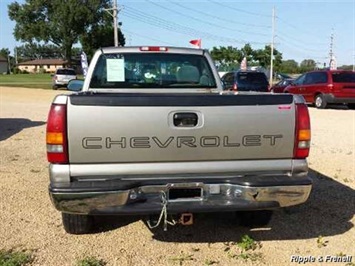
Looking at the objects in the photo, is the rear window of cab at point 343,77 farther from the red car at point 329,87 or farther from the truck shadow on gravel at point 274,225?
the truck shadow on gravel at point 274,225

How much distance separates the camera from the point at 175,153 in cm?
378

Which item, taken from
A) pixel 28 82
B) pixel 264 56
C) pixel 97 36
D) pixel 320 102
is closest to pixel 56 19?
pixel 97 36

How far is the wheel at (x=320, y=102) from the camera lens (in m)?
19.1

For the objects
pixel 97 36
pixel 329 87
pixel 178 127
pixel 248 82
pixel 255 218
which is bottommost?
pixel 255 218

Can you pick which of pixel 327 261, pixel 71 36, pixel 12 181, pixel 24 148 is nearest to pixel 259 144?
pixel 327 261

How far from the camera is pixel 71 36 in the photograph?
63906mm

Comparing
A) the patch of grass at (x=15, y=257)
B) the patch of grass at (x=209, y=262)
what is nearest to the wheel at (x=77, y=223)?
the patch of grass at (x=15, y=257)

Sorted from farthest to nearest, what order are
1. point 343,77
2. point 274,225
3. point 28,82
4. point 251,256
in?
point 28,82 < point 343,77 < point 274,225 < point 251,256

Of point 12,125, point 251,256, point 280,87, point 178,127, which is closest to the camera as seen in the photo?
point 178,127

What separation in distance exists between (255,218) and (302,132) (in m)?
1.28

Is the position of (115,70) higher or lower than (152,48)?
lower

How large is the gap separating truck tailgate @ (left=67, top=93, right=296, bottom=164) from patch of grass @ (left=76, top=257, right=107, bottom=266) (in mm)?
906

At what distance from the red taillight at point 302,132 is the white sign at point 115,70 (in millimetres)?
2252

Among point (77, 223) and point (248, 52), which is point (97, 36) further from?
point (77, 223)
